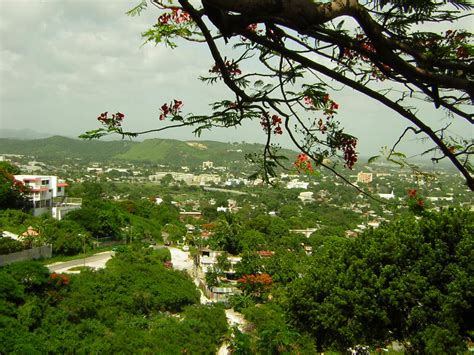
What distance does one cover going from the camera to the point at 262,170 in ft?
6.98

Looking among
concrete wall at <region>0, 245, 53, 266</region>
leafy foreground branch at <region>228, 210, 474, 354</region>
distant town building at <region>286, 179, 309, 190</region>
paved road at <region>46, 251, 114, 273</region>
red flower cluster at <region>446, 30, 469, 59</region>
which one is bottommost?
distant town building at <region>286, 179, 309, 190</region>

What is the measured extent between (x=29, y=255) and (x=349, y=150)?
18146 millimetres

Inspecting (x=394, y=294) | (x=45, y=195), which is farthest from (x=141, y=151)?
(x=394, y=294)

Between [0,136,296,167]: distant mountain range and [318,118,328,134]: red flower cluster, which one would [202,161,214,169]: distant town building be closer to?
[0,136,296,167]: distant mountain range

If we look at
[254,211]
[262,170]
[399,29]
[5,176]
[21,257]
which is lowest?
[254,211]

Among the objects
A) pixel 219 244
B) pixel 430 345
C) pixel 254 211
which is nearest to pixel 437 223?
pixel 430 345

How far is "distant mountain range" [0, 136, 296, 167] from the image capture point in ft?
404

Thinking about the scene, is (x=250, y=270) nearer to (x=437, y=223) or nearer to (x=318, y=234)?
(x=437, y=223)

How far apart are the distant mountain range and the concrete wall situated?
98.0 metres

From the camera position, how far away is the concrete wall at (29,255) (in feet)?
52.5

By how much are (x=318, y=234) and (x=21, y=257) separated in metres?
22.5

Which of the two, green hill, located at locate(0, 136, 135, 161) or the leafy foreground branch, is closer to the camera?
the leafy foreground branch

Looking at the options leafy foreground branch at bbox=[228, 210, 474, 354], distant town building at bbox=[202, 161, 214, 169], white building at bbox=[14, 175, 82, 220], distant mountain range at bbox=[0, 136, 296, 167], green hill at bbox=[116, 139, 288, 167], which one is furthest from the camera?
distant mountain range at bbox=[0, 136, 296, 167]

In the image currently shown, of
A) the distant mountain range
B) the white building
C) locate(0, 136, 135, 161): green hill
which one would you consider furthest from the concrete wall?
locate(0, 136, 135, 161): green hill
